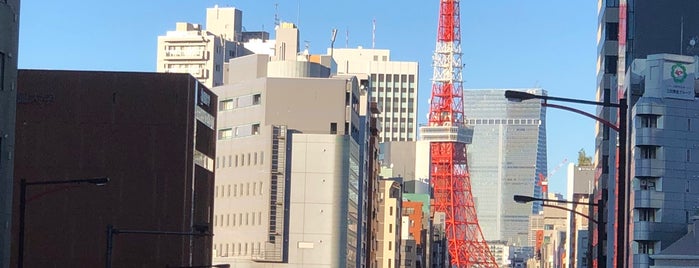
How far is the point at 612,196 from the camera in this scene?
97.2 m

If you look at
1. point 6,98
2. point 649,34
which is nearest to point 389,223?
point 649,34

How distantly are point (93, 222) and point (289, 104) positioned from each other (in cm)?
4925

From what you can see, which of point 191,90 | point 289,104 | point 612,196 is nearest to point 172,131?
point 191,90

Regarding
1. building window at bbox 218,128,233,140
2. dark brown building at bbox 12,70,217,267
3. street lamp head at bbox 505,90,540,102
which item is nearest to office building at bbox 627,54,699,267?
dark brown building at bbox 12,70,217,267

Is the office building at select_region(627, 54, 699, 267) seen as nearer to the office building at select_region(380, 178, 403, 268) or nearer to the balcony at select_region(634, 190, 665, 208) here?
the balcony at select_region(634, 190, 665, 208)

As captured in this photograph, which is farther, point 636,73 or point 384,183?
point 384,183

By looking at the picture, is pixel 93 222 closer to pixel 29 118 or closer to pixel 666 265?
pixel 29 118

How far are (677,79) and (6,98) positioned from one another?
41.0 meters

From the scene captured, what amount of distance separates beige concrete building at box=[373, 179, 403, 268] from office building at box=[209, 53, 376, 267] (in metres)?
38.8

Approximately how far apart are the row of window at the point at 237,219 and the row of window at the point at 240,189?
67.1 inches

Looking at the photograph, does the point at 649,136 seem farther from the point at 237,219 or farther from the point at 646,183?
the point at 237,219

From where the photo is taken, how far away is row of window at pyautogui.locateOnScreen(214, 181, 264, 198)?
494 feet

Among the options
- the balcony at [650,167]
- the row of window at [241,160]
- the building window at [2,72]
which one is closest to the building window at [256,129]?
the row of window at [241,160]

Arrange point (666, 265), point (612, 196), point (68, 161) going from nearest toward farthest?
point (666, 265)
point (612, 196)
point (68, 161)
